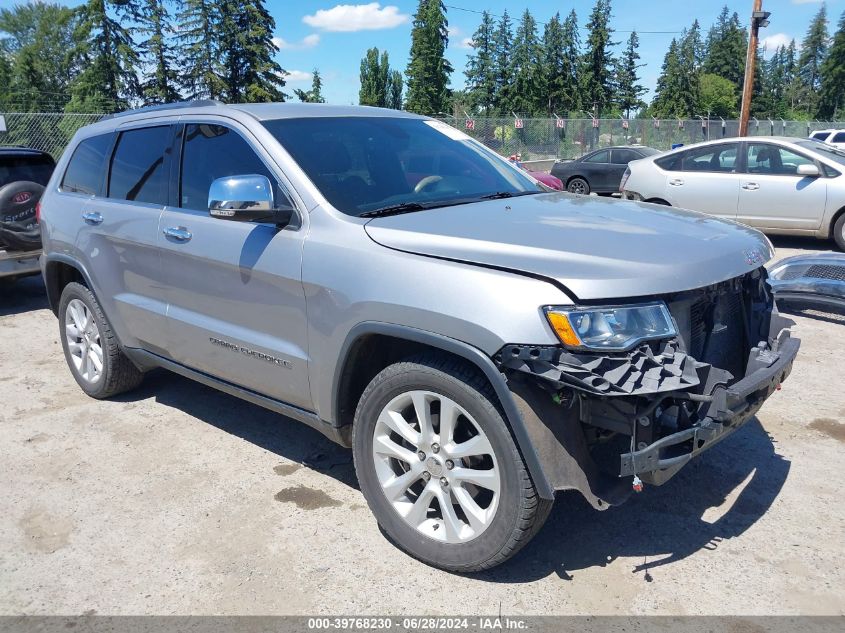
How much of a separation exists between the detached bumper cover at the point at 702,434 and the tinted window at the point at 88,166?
3.90 metres

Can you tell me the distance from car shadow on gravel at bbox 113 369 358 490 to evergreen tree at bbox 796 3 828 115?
123 m

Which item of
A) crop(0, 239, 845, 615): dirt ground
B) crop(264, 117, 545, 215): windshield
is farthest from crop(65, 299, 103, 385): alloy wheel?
crop(264, 117, 545, 215): windshield

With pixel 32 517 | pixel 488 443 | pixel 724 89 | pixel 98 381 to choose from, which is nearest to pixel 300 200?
pixel 488 443

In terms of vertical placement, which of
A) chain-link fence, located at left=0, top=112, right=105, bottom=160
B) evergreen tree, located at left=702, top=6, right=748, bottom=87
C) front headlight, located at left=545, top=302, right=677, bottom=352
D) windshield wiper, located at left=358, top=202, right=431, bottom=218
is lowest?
front headlight, located at left=545, top=302, right=677, bottom=352

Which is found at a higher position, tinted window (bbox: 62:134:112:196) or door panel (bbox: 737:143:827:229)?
tinted window (bbox: 62:134:112:196)

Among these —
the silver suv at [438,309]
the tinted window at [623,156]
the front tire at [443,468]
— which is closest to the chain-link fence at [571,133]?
the tinted window at [623,156]

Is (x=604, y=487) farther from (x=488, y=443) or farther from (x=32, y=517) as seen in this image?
(x=32, y=517)

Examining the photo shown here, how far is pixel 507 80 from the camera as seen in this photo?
71.7 m

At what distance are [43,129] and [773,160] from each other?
15.2 m

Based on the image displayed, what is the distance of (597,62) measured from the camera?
2768 inches

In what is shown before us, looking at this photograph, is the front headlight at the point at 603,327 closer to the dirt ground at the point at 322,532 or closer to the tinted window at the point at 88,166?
the dirt ground at the point at 322,532

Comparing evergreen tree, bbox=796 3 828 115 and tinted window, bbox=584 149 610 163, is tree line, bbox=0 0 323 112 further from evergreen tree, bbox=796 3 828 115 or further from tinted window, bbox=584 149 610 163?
evergreen tree, bbox=796 3 828 115

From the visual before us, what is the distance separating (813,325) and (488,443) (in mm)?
4771

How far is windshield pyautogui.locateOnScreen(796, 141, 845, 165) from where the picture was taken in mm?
9742
